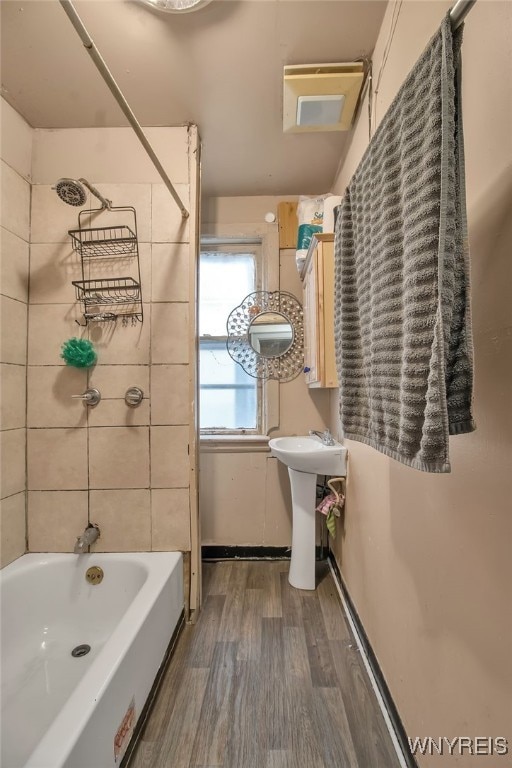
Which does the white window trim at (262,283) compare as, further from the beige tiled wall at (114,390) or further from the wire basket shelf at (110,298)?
the wire basket shelf at (110,298)

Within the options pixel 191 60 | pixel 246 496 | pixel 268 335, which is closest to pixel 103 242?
pixel 191 60

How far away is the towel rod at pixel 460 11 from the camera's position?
1.60 feet

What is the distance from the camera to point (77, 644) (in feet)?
4.30

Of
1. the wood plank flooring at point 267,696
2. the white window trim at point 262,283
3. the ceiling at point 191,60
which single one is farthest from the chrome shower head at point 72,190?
the wood plank flooring at point 267,696

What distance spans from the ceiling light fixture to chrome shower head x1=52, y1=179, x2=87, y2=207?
624 millimetres

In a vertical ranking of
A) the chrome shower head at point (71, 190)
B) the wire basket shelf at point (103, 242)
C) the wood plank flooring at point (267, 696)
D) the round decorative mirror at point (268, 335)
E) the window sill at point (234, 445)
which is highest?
the chrome shower head at point (71, 190)

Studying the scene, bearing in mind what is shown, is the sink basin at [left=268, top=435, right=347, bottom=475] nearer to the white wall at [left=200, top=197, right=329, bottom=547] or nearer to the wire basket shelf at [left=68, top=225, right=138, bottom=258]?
the white wall at [left=200, top=197, right=329, bottom=547]

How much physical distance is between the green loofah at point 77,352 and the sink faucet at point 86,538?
0.77 metres

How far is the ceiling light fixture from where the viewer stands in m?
1.06

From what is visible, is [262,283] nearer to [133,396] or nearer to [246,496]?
[133,396]

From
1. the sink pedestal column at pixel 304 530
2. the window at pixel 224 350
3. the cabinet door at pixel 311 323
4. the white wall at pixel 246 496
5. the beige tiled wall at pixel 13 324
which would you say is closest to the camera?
the beige tiled wall at pixel 13 324

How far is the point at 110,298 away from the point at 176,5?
3.52ft

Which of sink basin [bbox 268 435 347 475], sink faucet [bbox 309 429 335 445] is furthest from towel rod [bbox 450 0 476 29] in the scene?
sink faucet [bbox 309 429 335 445]

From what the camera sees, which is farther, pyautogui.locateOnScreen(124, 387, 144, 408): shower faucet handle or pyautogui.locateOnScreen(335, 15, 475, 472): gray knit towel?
pyautogui.locateOnScreen(124, 387, 144, 408): shower faucet handle
